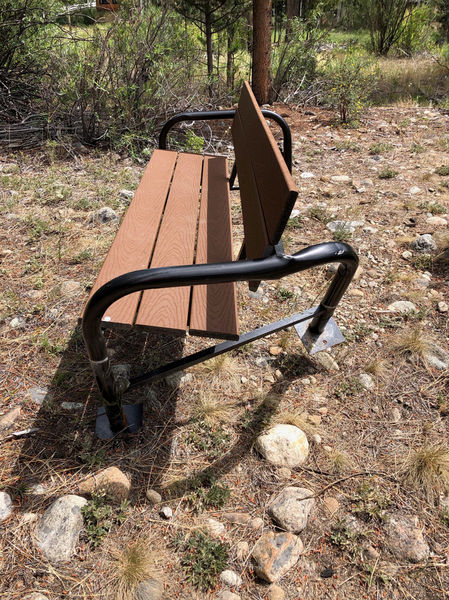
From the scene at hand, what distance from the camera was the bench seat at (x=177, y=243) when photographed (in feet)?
5.04

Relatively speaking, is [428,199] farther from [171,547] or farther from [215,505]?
[171,547]

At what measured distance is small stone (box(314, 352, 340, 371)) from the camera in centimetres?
223

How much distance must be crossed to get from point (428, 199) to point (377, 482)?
312 cm

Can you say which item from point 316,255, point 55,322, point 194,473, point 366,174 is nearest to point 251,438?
point 194,473

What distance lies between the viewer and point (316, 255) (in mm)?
1444

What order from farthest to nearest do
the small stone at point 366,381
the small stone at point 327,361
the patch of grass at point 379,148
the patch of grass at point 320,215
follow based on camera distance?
1. the patch of grass at point 379,148
2. the patch of grass at point 320,215
3. the small stone at point 327,361
4. the small stone at point 366,381

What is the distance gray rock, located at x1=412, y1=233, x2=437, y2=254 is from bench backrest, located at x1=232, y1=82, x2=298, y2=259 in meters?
1.70

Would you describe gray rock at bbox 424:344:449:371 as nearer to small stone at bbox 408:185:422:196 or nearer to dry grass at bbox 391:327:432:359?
dry grass at bbox 391:327:432:359

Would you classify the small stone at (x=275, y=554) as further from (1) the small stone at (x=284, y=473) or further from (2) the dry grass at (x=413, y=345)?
(2) the dry grass at (x=413, y=345)

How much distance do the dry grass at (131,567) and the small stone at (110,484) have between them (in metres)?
0.20

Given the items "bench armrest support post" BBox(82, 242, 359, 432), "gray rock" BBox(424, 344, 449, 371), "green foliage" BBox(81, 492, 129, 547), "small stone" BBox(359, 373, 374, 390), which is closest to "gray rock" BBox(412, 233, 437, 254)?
"gray rock" BBox(424, 344, 449, 371)

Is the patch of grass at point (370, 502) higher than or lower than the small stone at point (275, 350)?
lower

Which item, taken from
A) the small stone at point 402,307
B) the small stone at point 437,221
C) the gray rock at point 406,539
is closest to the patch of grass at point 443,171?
the small stone at point 437,221

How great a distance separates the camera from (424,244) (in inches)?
122
